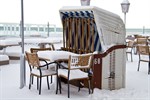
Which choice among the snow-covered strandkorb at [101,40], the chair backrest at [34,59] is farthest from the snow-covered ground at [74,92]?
the chair backrest at [34,59]

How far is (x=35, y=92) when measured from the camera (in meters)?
5.16

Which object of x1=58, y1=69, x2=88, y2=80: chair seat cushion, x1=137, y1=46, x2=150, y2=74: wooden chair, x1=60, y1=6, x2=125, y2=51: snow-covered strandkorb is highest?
x1=60, y1=6, x2=125, y2=51: snow-covered strandkorb

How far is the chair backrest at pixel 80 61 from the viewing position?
Answer: 15.5 feet

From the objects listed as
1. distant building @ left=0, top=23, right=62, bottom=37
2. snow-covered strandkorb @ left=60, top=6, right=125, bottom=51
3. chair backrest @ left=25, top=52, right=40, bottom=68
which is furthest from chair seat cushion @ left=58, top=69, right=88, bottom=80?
distant building @ left=0, top=23, right=62, bottom=37

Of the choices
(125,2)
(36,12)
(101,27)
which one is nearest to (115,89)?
(101,27)

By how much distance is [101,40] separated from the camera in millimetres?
5246

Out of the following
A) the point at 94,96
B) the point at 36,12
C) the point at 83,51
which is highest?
the point at 36,12

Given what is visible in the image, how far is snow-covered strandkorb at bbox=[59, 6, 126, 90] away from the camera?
520cm

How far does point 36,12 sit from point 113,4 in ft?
12.2

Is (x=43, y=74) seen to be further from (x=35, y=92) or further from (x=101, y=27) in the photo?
(x=101, y=27)

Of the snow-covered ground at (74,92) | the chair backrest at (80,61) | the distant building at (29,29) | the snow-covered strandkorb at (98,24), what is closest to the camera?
the chair backrest at (80,61)

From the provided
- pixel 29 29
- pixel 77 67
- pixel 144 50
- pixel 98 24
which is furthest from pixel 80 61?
pixel 29 29

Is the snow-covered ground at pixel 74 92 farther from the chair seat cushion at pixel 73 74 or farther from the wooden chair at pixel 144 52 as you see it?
the wooden chair at pixel 144 52

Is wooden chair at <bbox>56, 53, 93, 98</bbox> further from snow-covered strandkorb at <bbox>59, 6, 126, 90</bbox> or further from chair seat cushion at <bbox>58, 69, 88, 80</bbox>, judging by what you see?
snow-covered strandkorb at <bbox>59, 6, 126, 90</bbox>
